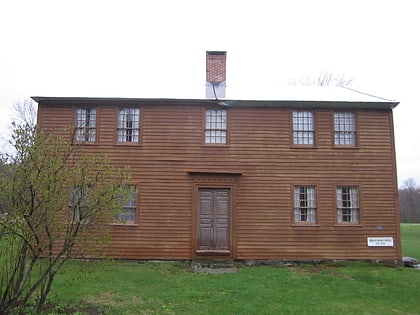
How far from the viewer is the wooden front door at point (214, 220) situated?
40.9ft

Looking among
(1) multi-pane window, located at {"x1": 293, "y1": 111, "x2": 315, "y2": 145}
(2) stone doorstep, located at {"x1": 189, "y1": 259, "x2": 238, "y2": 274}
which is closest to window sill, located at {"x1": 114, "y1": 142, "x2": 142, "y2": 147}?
(2) stone doorstep, located at {"x1": 189, "y1": 259, "x2": 238, "y2": 274}

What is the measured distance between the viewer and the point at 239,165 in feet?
42.2

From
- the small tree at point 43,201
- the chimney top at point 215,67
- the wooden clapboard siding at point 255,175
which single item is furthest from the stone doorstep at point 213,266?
the chimney top at point 215,67

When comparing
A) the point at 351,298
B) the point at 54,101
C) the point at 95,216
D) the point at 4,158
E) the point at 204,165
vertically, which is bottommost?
the point at 351,298

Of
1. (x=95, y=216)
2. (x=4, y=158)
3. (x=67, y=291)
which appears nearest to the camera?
(x=4, y=158)

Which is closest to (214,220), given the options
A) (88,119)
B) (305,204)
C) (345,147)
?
(305,204)

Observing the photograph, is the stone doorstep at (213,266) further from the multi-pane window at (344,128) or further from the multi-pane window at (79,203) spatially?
the multi-pane window at (344,128)

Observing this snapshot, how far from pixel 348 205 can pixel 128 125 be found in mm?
8194

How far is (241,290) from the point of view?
8.93 m

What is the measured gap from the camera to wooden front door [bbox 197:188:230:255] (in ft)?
40.9

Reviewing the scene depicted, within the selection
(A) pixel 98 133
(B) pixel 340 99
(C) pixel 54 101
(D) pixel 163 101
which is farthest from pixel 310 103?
(C) pixel 54 101

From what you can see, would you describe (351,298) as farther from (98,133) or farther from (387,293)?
(98,133)

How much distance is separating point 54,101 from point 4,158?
778 cm

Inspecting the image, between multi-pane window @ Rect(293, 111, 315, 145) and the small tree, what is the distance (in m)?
8.11
